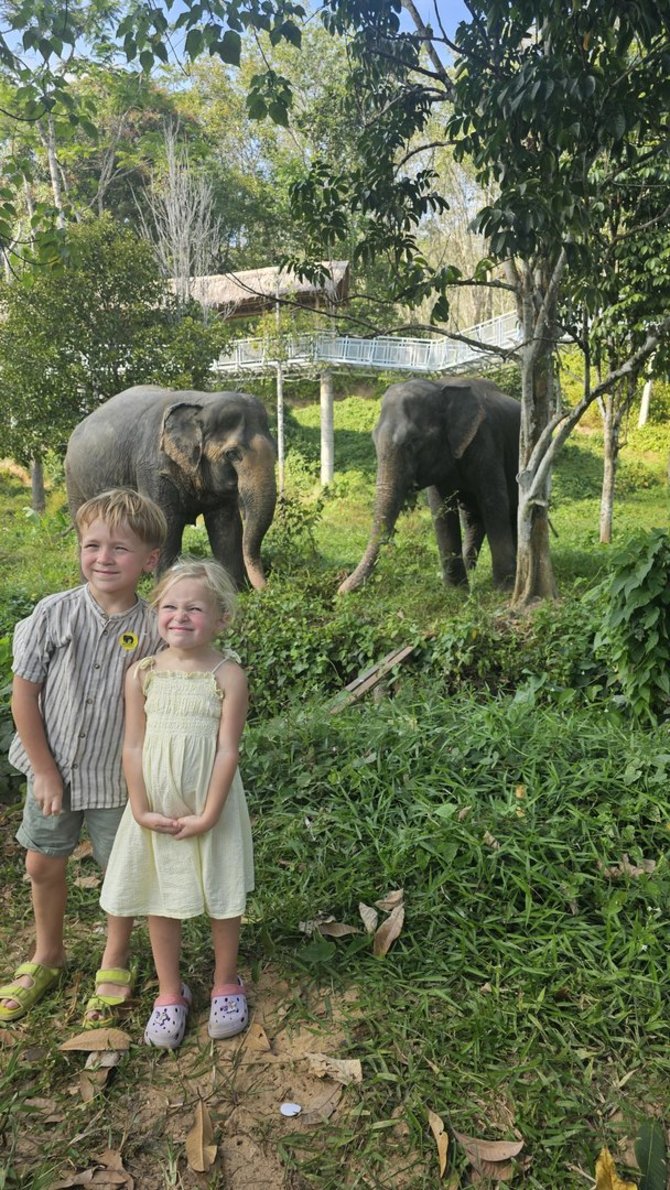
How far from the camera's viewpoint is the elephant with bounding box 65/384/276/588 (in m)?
7.21

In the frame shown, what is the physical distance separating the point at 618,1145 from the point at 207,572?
5.93 feet

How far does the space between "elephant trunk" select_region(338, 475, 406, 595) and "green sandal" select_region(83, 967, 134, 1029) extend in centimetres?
518

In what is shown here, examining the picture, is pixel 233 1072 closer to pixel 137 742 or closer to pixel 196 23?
pixel 137 742

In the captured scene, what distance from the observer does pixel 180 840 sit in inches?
91.0

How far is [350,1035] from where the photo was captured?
7.89 feet

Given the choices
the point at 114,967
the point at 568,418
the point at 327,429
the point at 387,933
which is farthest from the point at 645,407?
the point at 114,967

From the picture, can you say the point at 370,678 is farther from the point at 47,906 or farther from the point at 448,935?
the point at 47,906

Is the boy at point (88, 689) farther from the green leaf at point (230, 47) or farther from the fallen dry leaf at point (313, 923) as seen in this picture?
the green leaf at point (230, 47)

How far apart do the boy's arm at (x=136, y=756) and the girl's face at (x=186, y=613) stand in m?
0.18

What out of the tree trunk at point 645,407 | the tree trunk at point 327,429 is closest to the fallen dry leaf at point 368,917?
the tree trunk at point 327,429

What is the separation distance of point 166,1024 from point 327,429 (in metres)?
19.0

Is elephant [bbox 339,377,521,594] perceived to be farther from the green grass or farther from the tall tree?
the tall tree

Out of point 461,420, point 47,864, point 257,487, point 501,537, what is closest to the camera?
point 47,864

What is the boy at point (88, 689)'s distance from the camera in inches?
93.9
